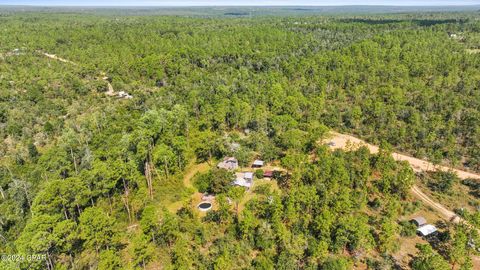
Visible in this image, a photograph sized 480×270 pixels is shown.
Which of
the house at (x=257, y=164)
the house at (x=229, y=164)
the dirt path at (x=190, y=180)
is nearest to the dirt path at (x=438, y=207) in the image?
the house at (x=257, y=164)

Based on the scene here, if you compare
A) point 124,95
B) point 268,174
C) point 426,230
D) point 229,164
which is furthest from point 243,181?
point 124,95

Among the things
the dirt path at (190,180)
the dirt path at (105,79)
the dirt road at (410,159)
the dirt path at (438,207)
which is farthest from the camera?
the dirt path at (105,79)

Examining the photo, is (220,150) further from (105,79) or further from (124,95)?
(105,79)

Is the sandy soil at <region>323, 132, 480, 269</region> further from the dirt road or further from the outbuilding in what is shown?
the outbuilding

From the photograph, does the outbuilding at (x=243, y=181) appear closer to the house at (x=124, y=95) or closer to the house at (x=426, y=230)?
the house at (x=426, y=230)

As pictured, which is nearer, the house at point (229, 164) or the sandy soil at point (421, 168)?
the sandy soil at point (421, 168)

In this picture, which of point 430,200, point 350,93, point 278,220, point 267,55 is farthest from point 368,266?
point 267,55
